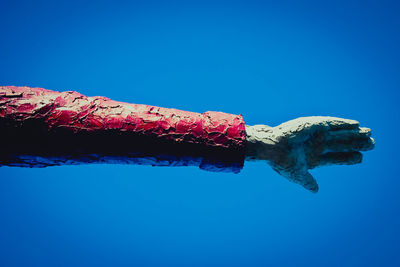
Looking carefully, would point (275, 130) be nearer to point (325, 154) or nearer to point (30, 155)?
point (325, 154)

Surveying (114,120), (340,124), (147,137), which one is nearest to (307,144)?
(340,124)

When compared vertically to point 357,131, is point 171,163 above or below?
below

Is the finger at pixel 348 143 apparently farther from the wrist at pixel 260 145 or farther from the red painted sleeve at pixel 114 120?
the red painted sleeve at pixel 114 120

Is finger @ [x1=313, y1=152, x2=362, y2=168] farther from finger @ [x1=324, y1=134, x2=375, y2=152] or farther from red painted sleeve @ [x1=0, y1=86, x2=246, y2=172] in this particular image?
red painted sleeve @ [x1=0, y1=86, x2=246, y2=172]

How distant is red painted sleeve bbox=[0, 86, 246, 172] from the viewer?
44.1 inches

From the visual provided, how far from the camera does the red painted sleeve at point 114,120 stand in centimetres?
112

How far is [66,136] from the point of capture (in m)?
1.16

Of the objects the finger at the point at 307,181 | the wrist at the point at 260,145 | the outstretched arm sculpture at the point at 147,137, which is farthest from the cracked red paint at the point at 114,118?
the finger at the point at 307,181

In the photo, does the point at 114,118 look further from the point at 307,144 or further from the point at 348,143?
the point at 348,143

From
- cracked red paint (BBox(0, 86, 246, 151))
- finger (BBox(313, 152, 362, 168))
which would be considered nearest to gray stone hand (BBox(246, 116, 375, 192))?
finger (BBox(313, 152, 362, 168))

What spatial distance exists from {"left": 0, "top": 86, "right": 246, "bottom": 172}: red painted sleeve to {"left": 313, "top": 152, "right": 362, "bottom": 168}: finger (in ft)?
1.78

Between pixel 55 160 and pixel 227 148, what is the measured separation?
87cm

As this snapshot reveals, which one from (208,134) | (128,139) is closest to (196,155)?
(208,134)

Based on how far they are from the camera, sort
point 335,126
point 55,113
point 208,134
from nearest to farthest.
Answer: point 55,113, point 208,134, point 335,126
